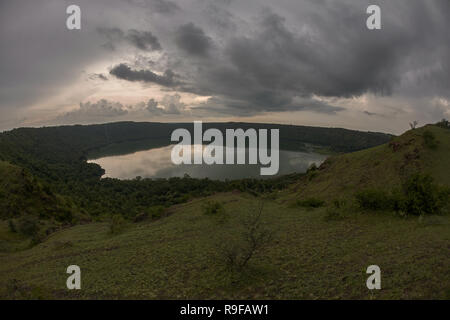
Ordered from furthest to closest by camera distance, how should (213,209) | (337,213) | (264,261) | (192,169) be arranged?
(192,169) → (213,209) → (337,213) → (264,261)

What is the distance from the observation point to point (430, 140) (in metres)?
29.5

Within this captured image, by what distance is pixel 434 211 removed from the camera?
15992 millimetres

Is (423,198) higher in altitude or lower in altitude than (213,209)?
higher

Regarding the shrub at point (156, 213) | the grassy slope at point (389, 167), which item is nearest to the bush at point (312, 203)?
the grassy slope at point (389, 167)

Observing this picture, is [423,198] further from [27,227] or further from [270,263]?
[27,227]

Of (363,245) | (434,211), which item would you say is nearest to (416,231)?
(363,245)

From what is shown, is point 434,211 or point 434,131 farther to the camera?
point 434,131

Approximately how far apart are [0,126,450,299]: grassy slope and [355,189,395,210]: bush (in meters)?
1.11

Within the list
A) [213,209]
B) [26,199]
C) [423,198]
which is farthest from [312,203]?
[26,199]

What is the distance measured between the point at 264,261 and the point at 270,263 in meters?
0.34

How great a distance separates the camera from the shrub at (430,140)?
29.1 m

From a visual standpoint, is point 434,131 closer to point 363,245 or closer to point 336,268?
point 363,245

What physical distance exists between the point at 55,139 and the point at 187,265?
224 m

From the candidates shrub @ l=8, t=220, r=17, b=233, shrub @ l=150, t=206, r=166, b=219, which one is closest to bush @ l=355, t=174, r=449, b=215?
shrub @ l=150, t=206, r=166, b=219
